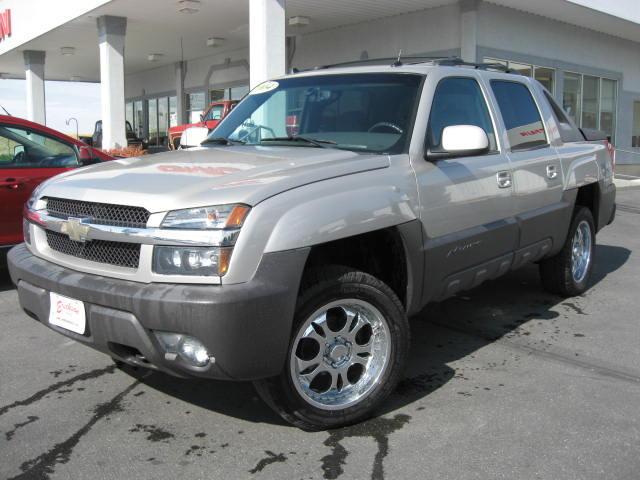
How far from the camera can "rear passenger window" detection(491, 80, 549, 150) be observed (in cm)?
458

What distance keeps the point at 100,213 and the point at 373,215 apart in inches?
51.4

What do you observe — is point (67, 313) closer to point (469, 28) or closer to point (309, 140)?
point (309, 140)

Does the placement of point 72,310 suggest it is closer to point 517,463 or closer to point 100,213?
point 100,213

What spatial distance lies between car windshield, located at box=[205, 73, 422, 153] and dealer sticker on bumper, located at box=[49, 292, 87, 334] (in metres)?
1.56

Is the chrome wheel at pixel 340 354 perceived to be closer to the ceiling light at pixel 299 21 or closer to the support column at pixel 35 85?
the ceiling light at pixel 299 21

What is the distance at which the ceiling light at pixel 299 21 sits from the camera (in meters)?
17.1

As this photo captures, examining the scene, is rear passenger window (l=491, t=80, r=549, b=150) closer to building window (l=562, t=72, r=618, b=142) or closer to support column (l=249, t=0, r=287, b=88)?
support column (l=249, t=0, r=287, b=88)

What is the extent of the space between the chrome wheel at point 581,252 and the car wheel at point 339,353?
9.49ft

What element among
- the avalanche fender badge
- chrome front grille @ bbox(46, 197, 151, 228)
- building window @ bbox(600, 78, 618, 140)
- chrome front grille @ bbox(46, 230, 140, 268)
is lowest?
chrome front grille @ bbox(46, 230, 140, 268)

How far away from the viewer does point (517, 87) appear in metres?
4.93

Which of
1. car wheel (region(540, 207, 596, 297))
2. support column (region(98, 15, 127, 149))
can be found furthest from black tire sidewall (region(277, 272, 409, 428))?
support column (region(98, 15, 127, 149))

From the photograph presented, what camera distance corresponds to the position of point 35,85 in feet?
81.7

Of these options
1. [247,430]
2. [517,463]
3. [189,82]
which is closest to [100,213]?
[247,430]

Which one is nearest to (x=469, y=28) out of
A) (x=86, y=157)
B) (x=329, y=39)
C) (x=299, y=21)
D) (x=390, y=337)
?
(x=299, y=21)
